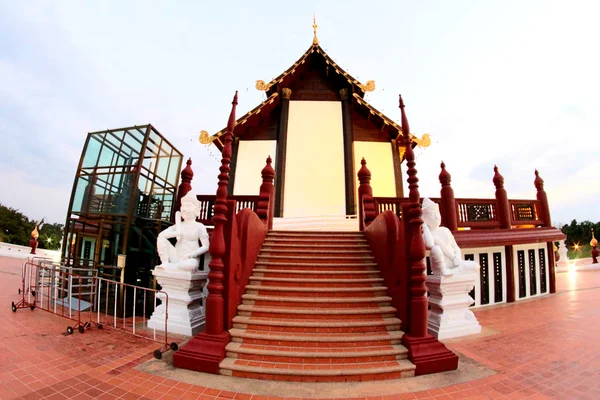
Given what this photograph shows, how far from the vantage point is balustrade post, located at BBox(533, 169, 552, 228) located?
755 cm

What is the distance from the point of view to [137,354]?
3.52 m

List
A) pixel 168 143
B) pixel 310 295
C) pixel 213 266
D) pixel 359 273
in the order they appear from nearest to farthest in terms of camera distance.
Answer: pixel 213 266 → pixel 310 295 → pixel 359 273 → pixel 168 143

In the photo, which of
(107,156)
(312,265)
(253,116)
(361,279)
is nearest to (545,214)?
(361,279)

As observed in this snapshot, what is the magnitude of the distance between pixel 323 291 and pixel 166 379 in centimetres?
244

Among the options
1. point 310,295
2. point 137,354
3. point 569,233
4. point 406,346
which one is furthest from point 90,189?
point 569,233

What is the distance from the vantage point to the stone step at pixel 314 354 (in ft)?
10.8

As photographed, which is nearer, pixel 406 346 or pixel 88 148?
pixel 406 346

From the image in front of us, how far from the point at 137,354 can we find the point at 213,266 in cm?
150

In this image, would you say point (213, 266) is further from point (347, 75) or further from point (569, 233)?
point (569, 233)

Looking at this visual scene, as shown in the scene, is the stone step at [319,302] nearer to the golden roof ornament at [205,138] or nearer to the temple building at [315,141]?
the temple building at [315,141]

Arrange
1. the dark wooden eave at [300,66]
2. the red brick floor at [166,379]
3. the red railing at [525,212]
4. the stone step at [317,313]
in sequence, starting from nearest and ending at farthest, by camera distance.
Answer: the red brick floor at [166,379] → the stone step at [317,313] → the red railing at [525,212] → the dark wooden eave at [300,66]

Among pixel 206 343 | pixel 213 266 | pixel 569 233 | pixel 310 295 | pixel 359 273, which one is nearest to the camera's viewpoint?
pixel 206 343

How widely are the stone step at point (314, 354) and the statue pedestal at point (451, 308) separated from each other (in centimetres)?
132

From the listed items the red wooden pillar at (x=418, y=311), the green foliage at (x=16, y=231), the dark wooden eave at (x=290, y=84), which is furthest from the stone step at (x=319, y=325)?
the green foliage at (x=16, y=231)
